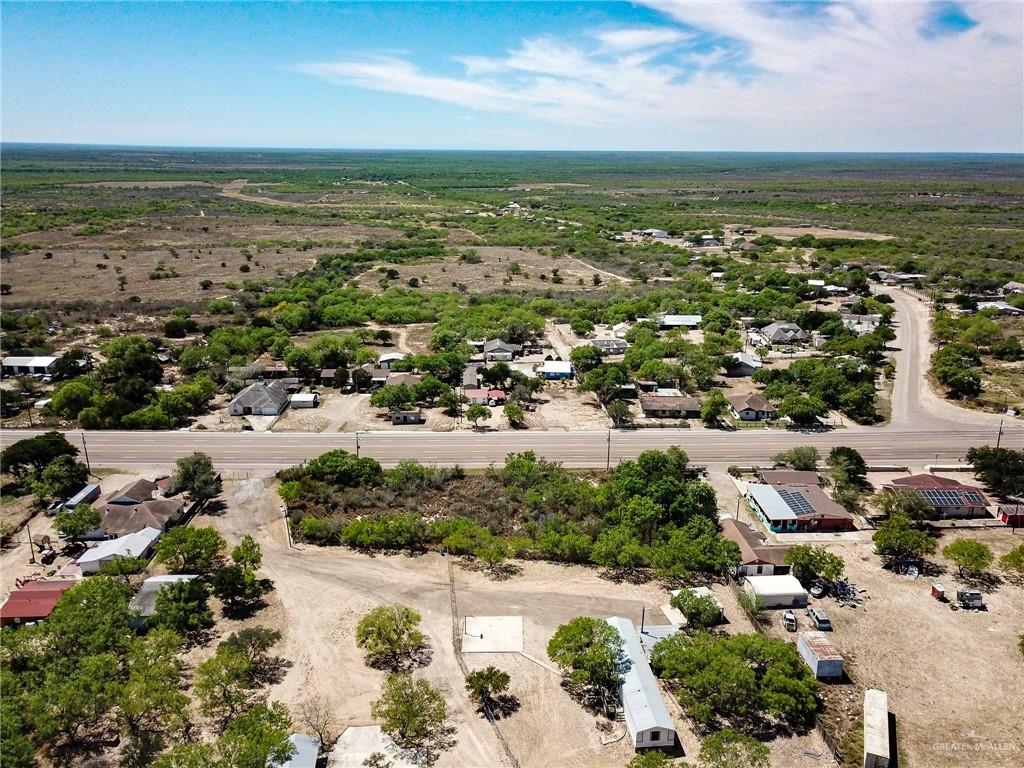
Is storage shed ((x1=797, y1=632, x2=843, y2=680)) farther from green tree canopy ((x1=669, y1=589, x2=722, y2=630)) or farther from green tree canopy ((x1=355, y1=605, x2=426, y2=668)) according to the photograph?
green tree canopy ((x1=355, y1=605, x2=426, y2=668))

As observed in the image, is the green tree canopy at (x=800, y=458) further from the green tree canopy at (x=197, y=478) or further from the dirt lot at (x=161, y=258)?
the dirt lot at (x=161, y=258)

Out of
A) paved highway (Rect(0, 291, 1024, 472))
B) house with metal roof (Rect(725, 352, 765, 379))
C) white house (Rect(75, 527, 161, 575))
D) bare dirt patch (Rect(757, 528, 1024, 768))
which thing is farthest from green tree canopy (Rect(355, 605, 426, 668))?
house with metal roof (Rect(725, 352, 765, 379))

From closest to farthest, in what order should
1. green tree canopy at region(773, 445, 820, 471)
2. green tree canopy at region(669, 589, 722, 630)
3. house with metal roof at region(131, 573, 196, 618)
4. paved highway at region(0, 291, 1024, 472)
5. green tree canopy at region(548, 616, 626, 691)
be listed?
green tree canopy at region(548, 616, 626, 691)
green tree canopy at region(669, 589, 722, 630)
house with metal roof at region(131, 573, 196, 618)
green tree canopy at region(773, 445, 820, 471)
paved highway at region(0, 291, 1024, 472)

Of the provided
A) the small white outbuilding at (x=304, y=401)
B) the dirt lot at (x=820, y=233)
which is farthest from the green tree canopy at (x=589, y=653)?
the dirt lot at (x=820, y=233)

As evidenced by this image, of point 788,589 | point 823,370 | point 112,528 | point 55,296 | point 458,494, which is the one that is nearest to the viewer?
point 788,589

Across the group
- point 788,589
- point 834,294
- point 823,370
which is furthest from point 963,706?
point 834,294

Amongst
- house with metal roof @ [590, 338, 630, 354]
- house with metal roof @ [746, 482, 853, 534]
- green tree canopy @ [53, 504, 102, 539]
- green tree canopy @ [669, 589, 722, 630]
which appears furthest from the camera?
house with metal roof @ [590, 338, 630, 354]

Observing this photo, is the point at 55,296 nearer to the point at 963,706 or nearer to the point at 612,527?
the point at 612,527
